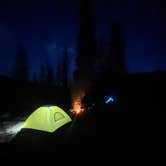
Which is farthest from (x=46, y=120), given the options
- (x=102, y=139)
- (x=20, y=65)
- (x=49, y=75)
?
(x=49, y=75)

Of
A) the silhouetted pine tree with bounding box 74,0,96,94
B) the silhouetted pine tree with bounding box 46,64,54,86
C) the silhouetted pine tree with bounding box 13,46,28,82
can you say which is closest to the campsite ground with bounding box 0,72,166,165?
the silhouetted pine tree with bounding box 74,0,96,94

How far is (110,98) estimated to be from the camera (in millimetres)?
18312

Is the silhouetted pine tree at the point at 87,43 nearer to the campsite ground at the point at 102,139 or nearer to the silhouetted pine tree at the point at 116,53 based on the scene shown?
Result: the silhouetted pine tree at the point at 116,53

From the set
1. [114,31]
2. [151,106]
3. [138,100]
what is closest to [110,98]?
[138,100]

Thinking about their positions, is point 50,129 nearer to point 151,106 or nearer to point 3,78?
point 151,106

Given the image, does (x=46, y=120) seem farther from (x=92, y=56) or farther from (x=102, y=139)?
(x=92, y=56)

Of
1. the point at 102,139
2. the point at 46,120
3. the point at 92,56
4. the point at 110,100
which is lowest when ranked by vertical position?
the point at 102,139

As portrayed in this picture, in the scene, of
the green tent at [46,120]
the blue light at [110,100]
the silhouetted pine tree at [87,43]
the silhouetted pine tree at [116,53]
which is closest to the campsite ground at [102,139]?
the green tent at [46,120]

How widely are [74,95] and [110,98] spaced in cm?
1456

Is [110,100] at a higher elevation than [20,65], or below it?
below

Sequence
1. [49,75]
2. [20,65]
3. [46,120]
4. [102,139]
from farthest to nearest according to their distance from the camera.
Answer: [49,75] → [20,65] → [46,120] → [102,139]

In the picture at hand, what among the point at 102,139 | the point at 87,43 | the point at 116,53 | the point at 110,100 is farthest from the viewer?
the point at 116,53

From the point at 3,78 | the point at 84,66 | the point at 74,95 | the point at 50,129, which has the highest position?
the point at 84,66

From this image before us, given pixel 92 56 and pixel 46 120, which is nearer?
pixel 46 120
